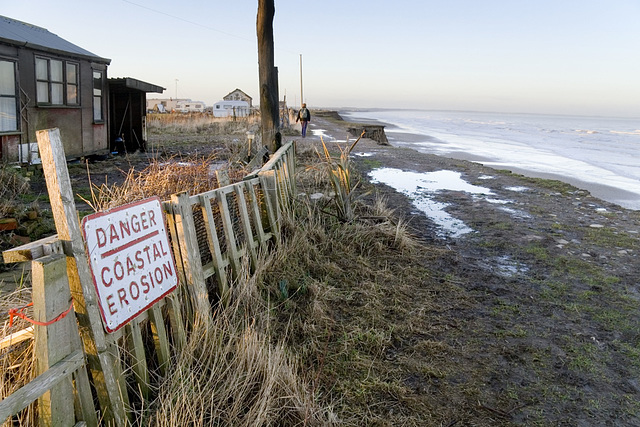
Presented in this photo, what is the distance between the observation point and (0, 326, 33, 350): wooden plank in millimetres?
2625

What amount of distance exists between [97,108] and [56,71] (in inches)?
95.8

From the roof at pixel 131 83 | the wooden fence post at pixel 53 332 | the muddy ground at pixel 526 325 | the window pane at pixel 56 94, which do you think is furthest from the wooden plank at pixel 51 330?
the roof at pixel 131 83

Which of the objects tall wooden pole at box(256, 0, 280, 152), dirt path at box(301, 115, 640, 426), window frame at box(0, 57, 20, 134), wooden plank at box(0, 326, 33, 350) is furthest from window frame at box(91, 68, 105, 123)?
wooden plank at box(0, 326, 33, 350)

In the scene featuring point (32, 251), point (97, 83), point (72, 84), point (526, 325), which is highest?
point (97, 83)

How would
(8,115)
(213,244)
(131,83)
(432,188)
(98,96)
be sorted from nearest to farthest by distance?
1. (213,244)
2. (8,115)
3. (432,188)
4. (98,96)
5. (131,83)

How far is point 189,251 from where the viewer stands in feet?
12.0

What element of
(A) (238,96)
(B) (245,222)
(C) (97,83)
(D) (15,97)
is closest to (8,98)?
(D) (15,97)

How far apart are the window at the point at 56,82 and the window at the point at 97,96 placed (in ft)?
3.65

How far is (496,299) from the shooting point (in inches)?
216

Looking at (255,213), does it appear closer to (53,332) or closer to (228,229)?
(228,229)

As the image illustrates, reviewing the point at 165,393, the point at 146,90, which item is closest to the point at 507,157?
the point at 146,90

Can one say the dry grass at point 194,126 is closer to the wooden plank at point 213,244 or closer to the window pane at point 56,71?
the window pane at point 56,71

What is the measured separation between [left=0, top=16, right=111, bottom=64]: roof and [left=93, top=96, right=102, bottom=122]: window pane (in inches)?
44.4

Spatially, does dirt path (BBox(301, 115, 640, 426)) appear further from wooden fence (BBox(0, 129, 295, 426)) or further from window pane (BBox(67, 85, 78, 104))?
window pane (BBox(67, 85, 78, 104))
